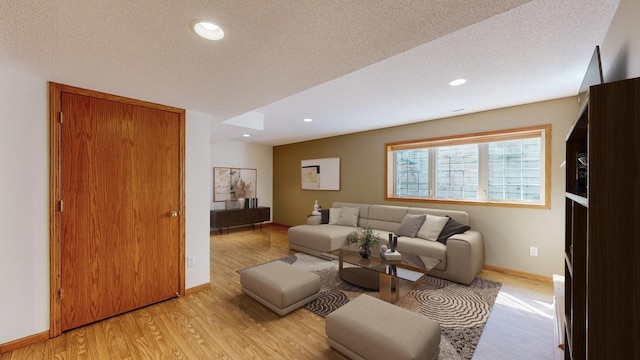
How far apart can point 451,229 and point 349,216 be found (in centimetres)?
185

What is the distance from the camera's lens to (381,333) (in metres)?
1.58

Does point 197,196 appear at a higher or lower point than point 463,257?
higher

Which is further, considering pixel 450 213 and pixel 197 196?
pixel 450 213

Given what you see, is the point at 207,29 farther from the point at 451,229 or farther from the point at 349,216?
the point at 349,216

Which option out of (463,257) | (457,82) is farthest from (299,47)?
(463,257)

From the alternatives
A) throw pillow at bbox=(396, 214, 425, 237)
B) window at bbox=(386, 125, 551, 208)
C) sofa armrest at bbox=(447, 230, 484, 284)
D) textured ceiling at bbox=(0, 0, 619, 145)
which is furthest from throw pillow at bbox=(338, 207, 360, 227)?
textured ceiling at bbox=(0, 0, 619, 145)

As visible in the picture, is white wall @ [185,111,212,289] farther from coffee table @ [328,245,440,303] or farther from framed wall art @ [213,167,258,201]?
framed wall art @ [213,167,258,201]

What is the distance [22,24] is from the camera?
1244 mm

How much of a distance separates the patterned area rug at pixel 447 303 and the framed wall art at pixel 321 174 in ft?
8.58

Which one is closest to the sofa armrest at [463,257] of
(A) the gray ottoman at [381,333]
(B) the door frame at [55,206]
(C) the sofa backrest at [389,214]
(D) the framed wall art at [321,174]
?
(C) the sofa backrest at [389,214]

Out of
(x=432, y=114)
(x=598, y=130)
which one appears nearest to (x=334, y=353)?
(x=598, y=130)

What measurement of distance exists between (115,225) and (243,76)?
73.3 inches

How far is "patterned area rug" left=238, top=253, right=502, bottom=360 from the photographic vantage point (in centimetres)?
196

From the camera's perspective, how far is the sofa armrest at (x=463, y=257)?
2961mm
